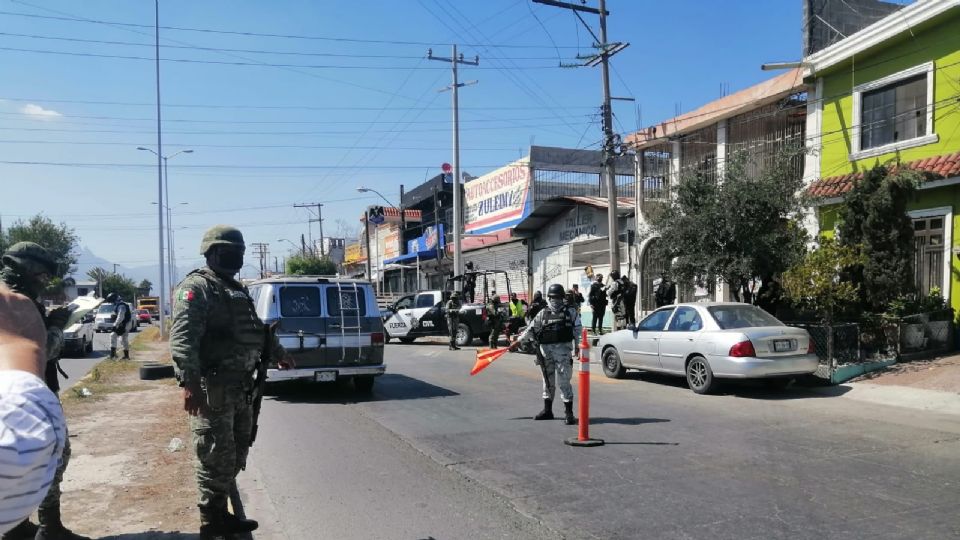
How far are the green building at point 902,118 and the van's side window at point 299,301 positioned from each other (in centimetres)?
1025

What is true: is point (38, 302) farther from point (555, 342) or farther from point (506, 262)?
point (506, 262)

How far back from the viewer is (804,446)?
6.95 meters

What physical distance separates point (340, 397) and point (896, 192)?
34.7 feet

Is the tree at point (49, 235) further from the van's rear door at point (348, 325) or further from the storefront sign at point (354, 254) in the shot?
the van's rear door at point (348, 325)

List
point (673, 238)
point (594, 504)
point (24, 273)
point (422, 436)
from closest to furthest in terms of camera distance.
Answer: point (24, 273) → point (594, 504) → point (422, 436) → point (673, 238)

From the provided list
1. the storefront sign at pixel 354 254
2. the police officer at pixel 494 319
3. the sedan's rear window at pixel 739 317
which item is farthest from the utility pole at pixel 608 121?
the storefront sign at pixel 354 254

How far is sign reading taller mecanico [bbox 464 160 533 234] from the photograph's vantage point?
32.3 meters

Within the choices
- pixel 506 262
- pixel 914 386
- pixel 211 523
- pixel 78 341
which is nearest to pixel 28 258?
pixel 211 523

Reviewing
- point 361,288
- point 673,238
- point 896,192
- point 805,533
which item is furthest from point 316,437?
point 896,192

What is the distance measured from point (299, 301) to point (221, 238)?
6.26 meters

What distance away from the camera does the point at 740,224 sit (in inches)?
534

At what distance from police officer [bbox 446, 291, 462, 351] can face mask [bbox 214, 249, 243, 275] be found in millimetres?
15574

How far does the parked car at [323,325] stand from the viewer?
10.4m

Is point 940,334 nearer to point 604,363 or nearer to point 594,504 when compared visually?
point 604,363
